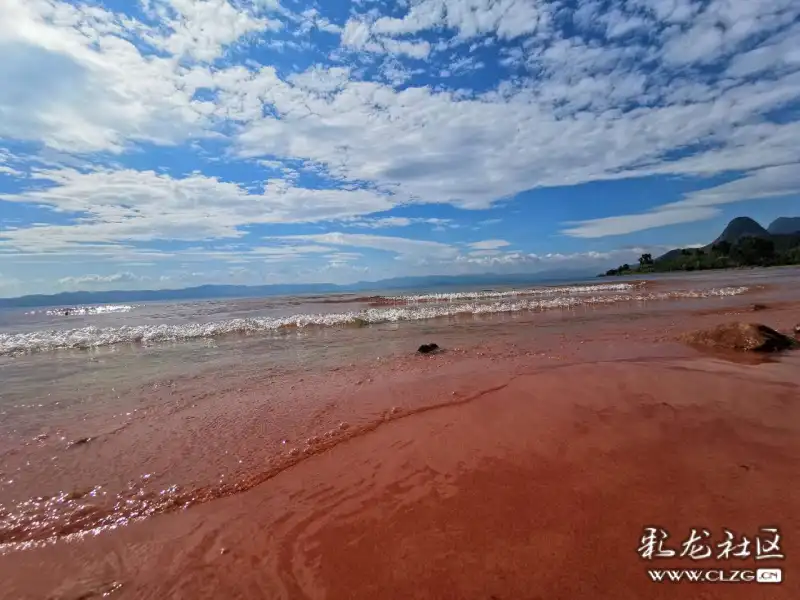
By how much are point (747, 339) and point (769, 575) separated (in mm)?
7677

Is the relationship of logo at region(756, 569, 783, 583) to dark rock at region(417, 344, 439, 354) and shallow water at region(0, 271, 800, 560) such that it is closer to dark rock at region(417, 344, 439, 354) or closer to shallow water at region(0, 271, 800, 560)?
shallow water at region(0, 271, 800, 560)

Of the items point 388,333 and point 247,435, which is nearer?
point 247,435

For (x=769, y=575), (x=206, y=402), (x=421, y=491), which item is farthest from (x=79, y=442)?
(x=769, y=575)

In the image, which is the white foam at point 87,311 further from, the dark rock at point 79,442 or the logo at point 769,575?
the logo at point 769,575

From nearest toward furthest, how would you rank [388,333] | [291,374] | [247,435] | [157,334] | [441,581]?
[441,581], [247,435], [291,374], [388,333], [157,334]

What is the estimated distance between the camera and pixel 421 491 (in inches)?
146

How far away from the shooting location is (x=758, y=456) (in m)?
3.80

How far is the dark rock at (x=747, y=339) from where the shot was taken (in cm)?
815

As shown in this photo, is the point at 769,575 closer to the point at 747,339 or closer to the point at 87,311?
the point at 747,339

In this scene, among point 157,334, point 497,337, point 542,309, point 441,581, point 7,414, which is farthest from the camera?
point 542,309

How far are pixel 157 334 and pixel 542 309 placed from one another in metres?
17.4

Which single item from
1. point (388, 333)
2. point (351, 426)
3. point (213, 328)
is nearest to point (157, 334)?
point (213, 328)

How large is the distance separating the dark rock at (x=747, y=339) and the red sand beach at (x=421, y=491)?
1.56 m

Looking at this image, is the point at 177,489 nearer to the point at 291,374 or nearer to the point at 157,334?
the point at 291,374
